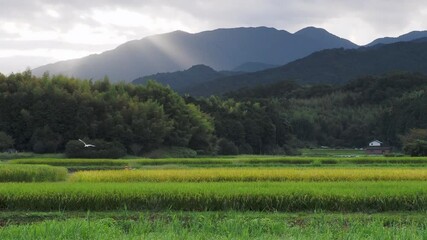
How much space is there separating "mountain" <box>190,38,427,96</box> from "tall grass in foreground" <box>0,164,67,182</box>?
133550 mm

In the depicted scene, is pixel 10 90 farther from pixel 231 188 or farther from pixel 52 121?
pixel 231 188

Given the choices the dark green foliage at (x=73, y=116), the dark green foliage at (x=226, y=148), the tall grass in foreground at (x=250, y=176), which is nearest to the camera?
the tall grass in foreground at (x=250, y=176)

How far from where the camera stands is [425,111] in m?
69.0

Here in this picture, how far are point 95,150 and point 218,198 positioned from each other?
102 ft

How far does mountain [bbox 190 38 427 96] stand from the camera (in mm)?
160663

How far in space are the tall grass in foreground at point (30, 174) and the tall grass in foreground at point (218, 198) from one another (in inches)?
222

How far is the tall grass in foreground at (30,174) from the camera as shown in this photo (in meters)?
19.8

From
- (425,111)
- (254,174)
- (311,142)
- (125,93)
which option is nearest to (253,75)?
(311,142)

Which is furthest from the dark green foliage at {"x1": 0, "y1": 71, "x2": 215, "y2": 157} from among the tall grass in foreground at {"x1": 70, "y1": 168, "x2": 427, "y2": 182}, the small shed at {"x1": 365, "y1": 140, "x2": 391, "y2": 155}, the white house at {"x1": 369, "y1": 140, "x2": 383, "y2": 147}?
the white house at {"x1": 369, "y1": 140, "x2": 383, "y2": 147}

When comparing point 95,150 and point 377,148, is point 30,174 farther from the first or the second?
point 377,148

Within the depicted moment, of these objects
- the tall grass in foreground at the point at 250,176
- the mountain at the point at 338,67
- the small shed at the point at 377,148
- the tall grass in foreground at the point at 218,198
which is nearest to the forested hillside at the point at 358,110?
the small shed at the point at 377,148

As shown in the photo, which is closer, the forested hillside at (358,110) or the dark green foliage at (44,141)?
the dark green foliage at (44,141)

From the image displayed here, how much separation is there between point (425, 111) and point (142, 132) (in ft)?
131

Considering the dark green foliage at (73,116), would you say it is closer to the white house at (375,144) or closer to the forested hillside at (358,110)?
the forested hillside at (358,110)
